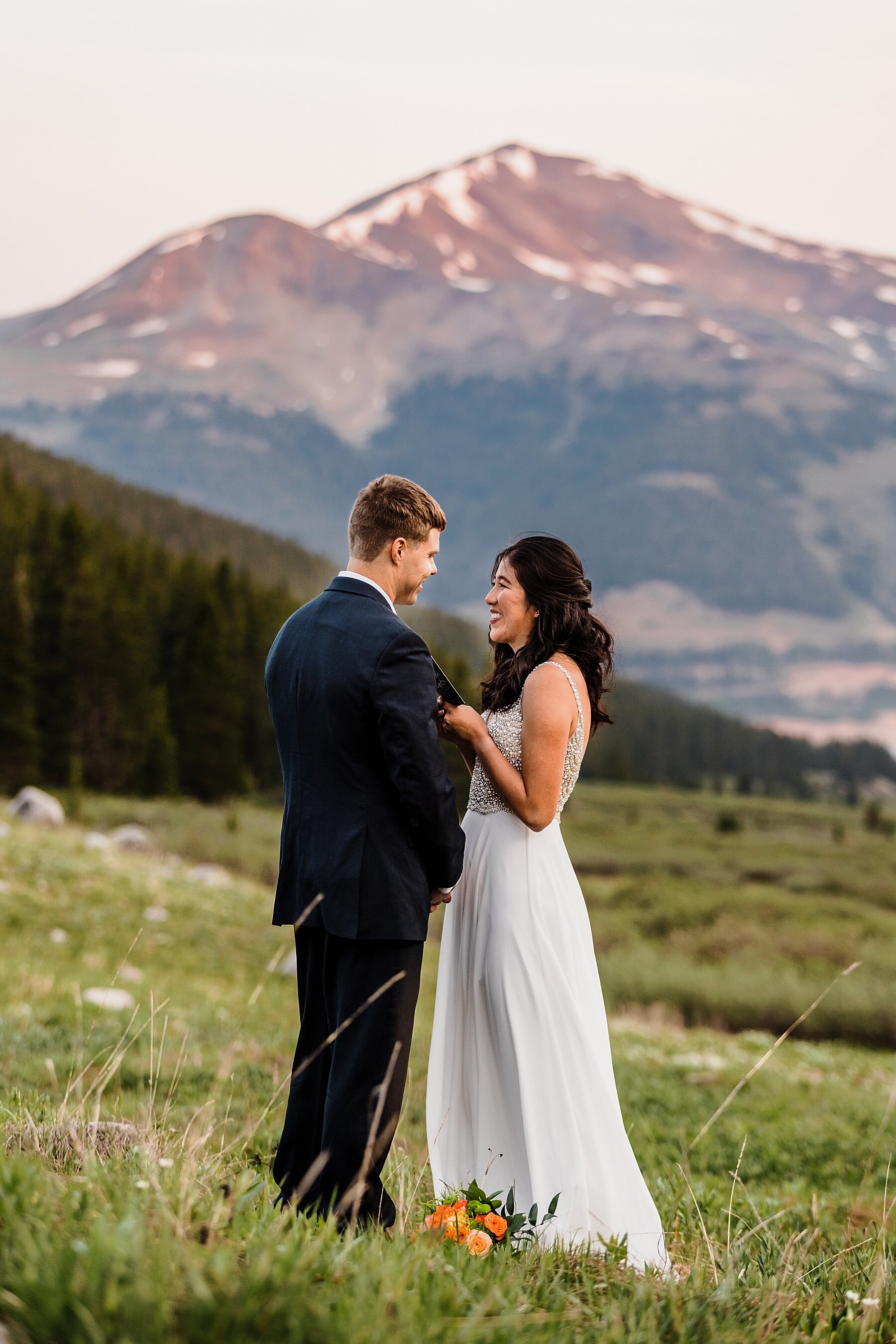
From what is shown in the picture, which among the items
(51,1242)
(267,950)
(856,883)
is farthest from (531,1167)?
(856,883)

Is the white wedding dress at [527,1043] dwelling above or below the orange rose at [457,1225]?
above

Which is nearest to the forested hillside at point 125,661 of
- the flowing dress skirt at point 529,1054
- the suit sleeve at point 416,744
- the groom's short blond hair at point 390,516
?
the flowing dress skirt at point 529,1054

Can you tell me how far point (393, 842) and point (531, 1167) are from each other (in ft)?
4.21

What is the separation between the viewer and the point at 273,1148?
17.4 ft

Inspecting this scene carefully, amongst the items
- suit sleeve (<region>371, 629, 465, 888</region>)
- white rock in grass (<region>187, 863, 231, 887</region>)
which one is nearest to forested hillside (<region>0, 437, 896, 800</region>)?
white rock in grass (<region>187, 863, 231, 887</region>)

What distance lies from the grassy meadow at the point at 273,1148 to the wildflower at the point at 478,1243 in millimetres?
141

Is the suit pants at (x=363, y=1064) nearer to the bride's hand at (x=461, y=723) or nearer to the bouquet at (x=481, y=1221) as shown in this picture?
the bouquet at (x=481, y=1221)

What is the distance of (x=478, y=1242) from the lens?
3.46 m

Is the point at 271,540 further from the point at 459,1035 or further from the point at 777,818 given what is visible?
the point at 459,1035

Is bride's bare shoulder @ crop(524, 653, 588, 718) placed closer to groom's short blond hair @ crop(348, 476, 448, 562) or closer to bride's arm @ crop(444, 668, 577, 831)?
bride's arm @ crop(444, 668, 577, 831)

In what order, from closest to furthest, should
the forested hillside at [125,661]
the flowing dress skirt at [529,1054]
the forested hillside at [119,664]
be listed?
the flowing dress skirt at [529,1054] → the forested hillside at [119,664] → the forested hillside at [125,661]

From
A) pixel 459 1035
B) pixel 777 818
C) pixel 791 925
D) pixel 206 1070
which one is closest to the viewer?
pixel 459 1035

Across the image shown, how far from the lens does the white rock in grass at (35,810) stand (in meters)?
29.3

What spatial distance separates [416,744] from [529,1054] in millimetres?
1319
